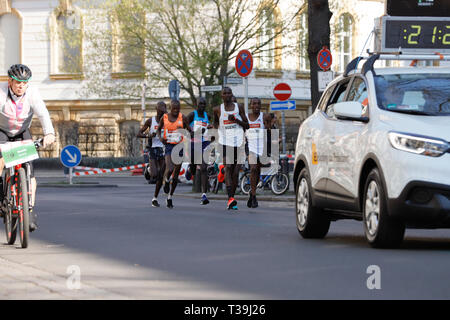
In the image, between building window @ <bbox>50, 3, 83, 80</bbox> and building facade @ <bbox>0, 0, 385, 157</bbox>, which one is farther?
building window @ <bbox>50, 3, 83, 80</bbox>

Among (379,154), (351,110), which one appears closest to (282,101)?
(351,110)

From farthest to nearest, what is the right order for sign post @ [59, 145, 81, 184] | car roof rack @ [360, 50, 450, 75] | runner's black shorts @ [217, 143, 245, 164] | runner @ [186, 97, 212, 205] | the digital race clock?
sign post @ [59, 145, 81, 184]
runner @ [186, 97, 212, 205]
runner's black shorts @ [217, 143, 245, 164]
the digital race clock
car roof rack @ [360, 50, 450, 75]

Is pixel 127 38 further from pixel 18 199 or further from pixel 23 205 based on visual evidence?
pixel 23 205

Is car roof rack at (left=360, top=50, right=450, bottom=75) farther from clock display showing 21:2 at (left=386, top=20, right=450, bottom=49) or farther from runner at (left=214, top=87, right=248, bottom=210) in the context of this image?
runner at (left=214, top=87, right=248, bottom=210)

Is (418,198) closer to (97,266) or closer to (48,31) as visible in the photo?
(97,266)

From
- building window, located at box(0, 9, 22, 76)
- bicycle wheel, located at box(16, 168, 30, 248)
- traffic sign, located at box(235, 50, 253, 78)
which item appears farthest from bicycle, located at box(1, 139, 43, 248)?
building window, located at box(0, 9, 22, 76)

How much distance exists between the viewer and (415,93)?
10758 mm

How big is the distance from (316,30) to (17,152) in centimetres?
1238

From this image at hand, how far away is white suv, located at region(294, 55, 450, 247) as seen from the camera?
386 inches

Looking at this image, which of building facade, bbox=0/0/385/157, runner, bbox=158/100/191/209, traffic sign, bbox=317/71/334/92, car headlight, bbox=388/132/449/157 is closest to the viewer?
car headlight, bbox=388/132/449/157

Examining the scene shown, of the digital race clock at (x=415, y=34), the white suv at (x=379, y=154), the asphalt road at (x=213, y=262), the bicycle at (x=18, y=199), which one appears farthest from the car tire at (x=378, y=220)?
the digital race clock at (x=415, y=34)

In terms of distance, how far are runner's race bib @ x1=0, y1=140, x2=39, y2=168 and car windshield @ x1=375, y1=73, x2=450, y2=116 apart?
341 centimetres

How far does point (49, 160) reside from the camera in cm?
4438
